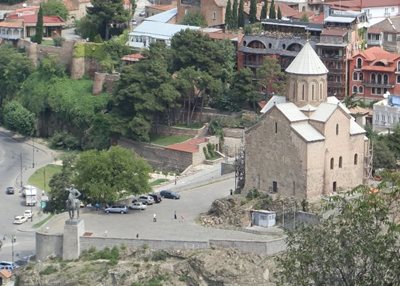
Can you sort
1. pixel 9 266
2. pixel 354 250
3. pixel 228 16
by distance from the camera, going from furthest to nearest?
1. pixel 228 16
2. pixel 9 266
3. pixel 354 250

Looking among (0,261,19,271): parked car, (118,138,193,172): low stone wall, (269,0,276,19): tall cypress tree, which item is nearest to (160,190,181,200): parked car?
(0,261,19,271): parked car

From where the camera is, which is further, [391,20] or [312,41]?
[391,20]

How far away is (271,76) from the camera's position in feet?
218

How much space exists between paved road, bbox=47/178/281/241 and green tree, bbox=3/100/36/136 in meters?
23.7

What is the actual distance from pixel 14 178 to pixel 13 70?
13.2 meters

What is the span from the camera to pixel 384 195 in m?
26.1

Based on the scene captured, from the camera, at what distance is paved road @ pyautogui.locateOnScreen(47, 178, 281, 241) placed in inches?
1789

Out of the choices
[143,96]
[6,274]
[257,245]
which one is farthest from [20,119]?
[257,245]

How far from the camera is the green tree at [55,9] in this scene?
84.6 meters

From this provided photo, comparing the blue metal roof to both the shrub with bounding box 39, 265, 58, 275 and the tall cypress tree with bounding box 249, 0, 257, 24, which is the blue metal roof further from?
the shrub with bounding box 39, 265, 58, 275

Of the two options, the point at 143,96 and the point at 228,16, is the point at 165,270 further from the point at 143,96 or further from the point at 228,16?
the point at 228,16

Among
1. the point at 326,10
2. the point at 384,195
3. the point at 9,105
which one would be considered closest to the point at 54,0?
the point at 9,105

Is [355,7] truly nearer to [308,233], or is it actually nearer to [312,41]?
[312,41]

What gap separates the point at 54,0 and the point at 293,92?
4105 centimetres
